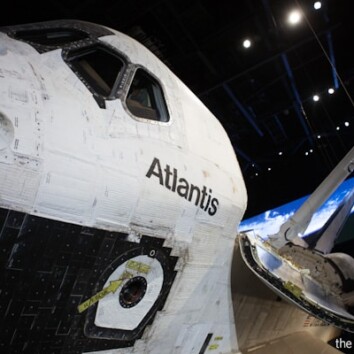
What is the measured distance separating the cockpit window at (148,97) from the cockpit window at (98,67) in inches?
8.0

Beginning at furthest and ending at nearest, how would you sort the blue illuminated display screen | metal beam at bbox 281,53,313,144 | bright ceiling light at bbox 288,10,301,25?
the blue illuminated display screen, metal beam at bbox 281,53,313,144, bright ceiling light at bbox 288,10,301,25

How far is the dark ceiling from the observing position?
29.9 feet

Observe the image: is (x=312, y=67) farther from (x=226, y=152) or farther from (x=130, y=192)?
(x=130, y=192)

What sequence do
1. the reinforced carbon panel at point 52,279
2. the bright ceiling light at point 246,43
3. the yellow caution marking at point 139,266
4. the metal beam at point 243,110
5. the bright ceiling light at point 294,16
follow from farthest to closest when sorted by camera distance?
the metal beam at point 243,110 < the bright ceiling light at point 246,43 < the bright ceiling light at point 294,16 < the yellow caution marking at point 139,266 < the reinforced carbon panel at point 52,279

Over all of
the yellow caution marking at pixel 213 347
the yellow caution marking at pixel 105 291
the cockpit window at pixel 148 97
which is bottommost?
the yellow caution marking at pixel 213 347

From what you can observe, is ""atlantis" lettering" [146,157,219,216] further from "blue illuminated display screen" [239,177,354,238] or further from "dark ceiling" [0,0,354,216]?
"blue illuminated display screen" [239,177,354,238]

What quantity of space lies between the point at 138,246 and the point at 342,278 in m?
5.81

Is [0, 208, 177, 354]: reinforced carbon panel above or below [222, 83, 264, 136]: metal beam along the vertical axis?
below

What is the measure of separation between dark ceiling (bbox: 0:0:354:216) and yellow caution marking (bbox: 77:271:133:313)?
6572 millimetres

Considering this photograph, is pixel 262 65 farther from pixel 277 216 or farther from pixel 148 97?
pixel 148 97

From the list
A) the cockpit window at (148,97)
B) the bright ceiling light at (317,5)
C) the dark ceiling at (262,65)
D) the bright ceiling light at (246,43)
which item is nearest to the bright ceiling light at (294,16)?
the dark ceiling at (262,65)

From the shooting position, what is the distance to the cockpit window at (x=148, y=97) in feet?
10.2

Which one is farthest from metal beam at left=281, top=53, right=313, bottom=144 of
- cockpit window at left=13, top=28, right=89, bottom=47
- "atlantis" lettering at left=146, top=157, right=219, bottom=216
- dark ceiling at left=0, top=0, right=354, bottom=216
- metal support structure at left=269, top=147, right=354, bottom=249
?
cockpit window at left=13, top=28, right=89, bottom=47

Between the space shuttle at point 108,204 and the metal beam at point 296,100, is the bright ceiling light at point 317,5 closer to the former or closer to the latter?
the metal beam at point 296,100
